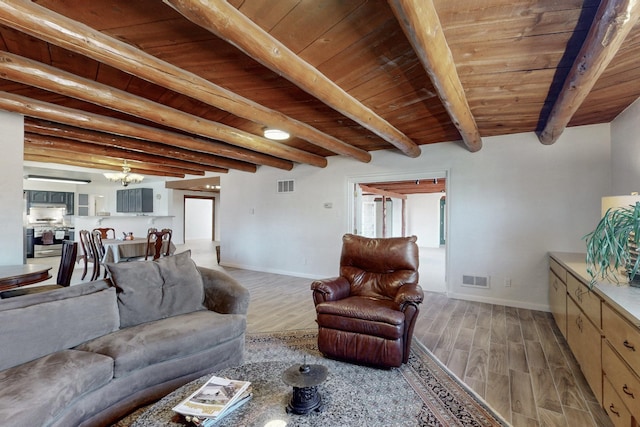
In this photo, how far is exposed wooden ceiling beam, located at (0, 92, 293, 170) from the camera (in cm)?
289

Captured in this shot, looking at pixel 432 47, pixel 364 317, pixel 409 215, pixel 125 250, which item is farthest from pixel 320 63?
pixel 409 215

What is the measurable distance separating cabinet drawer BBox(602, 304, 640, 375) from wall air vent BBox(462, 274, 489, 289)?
2.66 metres

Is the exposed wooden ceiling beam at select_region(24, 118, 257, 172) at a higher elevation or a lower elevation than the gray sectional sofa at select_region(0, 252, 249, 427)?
higher

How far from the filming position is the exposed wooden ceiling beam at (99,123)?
289 centimetres

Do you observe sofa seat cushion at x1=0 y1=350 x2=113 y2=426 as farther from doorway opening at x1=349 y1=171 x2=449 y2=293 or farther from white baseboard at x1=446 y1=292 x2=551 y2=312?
doorway opening at x1=349 y1=171 x2=449 y2=293

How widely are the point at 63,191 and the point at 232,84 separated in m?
10.2

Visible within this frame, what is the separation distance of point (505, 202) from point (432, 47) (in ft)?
10.6

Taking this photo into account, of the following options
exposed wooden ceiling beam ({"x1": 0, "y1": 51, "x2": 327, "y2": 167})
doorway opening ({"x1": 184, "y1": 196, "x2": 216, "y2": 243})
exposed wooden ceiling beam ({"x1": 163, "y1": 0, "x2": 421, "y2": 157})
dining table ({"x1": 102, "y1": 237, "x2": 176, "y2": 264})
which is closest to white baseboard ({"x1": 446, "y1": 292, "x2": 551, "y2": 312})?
exposed wooden ceiling beam ({"x1": 163, "y1": 0, "x2": 421, "y2": 157})

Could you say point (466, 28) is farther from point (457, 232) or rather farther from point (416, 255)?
point (457, 232)

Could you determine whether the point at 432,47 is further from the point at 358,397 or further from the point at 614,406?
the point at 614,406

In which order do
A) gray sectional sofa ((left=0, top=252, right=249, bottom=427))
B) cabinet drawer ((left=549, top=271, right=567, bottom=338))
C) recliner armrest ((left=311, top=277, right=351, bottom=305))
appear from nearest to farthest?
gray sectional sofa ((left=0, top=252, right=249, bottom=427)) → recliner armrest ((left=311, top=277, right=351, bottom=305)) → cabinet drawer ((left=549, top=271, right=567, bottom=338))

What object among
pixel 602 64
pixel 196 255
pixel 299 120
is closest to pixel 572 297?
pixel 602 64

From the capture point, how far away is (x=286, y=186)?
252 inches

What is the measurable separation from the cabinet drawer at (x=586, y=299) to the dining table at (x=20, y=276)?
13.2ft
